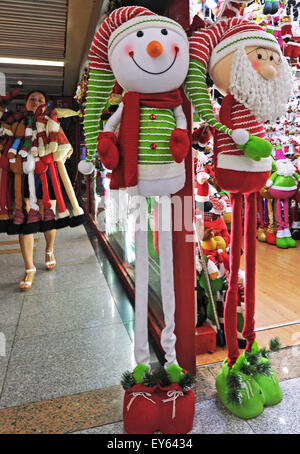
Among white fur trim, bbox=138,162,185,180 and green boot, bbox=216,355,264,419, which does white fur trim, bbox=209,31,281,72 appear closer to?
white fur trim, bbox=138,162,185,180

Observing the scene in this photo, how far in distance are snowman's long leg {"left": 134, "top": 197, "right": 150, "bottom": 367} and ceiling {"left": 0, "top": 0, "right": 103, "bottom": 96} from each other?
235cm

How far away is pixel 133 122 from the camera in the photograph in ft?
3.89

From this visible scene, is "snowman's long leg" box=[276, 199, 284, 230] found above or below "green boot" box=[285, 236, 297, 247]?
above

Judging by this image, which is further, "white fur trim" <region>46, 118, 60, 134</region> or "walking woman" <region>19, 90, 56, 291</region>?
"walking woman" <region>19, 90, 56, 291</region>

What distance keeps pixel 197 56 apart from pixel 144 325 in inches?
40.3

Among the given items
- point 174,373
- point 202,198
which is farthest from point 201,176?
point 174,373

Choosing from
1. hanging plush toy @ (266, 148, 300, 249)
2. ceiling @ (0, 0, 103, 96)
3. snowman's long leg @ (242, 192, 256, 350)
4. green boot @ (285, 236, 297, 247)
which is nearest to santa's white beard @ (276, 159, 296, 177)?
hanging plush toy @ (266, 148, 300, 249)

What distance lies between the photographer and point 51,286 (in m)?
2.93

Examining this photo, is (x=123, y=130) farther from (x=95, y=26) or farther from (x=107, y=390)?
(x=95, y=26)

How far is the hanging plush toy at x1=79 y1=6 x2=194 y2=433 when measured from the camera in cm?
114

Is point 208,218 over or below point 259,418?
over

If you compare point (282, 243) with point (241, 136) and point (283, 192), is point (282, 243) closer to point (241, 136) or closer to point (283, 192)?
point (283, 192)
